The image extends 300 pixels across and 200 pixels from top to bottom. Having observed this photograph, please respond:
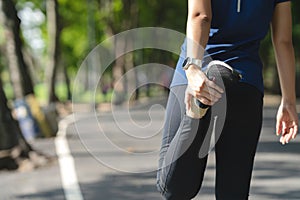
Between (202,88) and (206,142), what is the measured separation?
1.09 ft

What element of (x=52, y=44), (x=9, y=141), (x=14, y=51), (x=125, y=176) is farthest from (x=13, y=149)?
(x=52, y=44)

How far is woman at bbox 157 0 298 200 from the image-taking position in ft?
8.59

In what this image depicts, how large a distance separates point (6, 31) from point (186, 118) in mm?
11798

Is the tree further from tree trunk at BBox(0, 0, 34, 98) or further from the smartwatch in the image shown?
the smartwatch

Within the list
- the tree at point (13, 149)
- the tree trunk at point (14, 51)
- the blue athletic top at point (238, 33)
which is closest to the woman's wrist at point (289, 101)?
the blue athletic top at point (238, 33)

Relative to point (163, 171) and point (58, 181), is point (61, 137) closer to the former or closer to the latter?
point (58, 181)

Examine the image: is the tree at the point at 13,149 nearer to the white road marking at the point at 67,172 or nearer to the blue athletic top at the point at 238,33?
the white road marking at the point at 67,172

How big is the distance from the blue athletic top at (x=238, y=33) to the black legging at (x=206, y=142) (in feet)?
0.27

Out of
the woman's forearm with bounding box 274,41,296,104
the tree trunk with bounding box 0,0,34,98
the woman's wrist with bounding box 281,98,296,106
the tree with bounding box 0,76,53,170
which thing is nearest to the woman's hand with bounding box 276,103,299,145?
the woman's wrist with bounding box 281,98,296,106

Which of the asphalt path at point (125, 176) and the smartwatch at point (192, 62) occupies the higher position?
the smartwatch at point (192, 62)

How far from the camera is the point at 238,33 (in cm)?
270

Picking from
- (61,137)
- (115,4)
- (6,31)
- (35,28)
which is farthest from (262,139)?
(35,28)

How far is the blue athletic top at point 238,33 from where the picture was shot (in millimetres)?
2678

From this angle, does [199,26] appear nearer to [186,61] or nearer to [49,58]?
[186,61]
